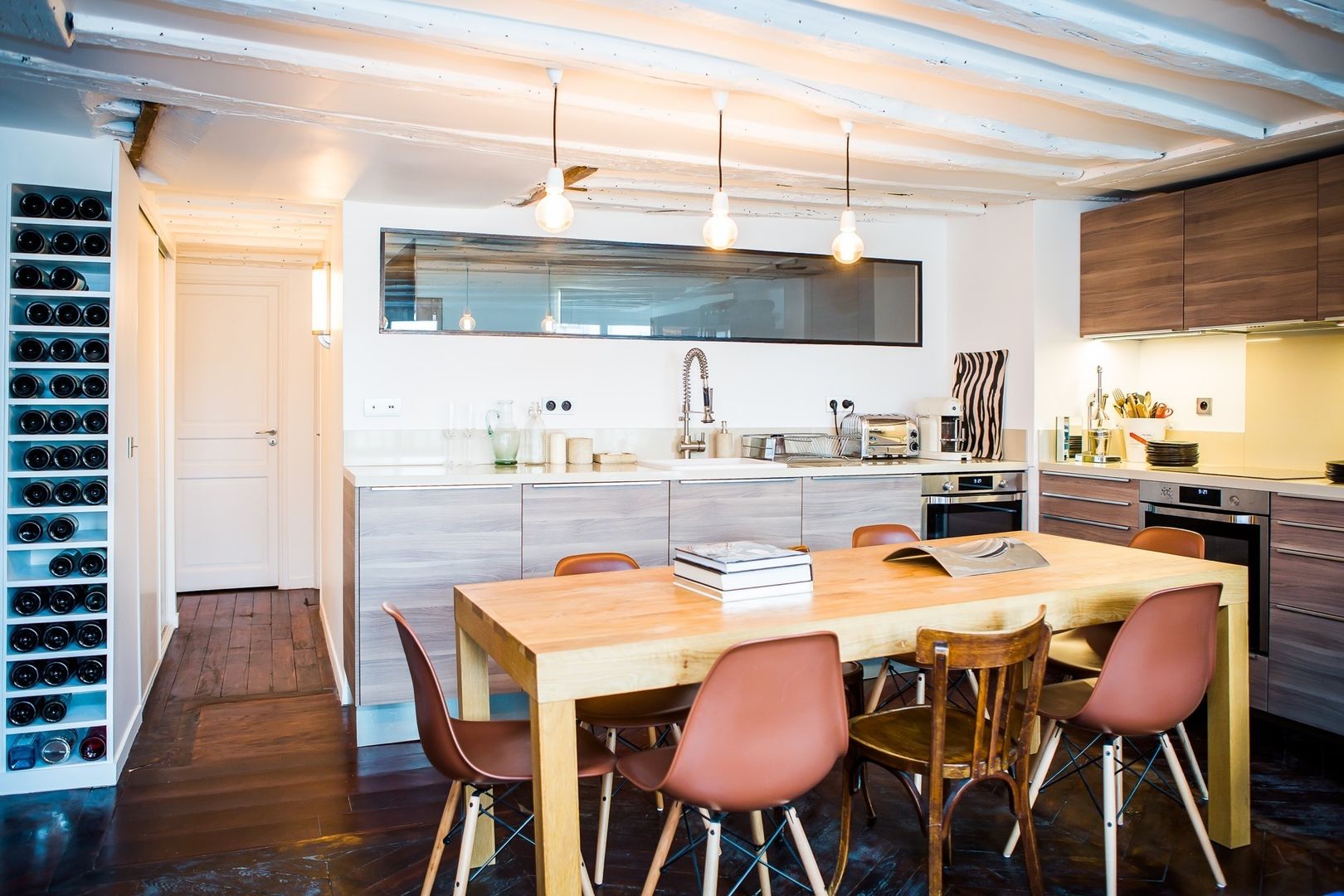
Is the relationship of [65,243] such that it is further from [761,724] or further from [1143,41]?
[1143,41]

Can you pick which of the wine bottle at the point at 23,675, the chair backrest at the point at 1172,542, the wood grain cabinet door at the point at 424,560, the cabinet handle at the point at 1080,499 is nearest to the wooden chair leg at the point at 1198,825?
the chair backrest at the point at 1172,542

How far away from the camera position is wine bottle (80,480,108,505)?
3.35 m

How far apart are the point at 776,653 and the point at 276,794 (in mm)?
2222

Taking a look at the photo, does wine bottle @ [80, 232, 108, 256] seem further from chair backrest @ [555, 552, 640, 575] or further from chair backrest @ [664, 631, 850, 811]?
chair backrest @ [664, 631, 850, 811]

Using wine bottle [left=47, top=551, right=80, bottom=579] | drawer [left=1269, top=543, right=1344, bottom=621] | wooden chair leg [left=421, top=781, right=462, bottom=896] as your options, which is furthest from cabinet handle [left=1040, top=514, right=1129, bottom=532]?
wine bottle [left=47, top=551, right=80, bottom=579]

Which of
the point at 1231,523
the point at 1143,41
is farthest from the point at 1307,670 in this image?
the point at 1143,41

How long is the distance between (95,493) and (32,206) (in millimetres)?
1026

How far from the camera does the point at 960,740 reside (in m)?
2.43

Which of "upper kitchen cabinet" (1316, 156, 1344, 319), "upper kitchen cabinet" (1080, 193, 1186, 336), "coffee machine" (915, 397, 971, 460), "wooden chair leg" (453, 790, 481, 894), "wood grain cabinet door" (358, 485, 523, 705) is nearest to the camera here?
"wooden chair leg" (453, 790, 481, 894)

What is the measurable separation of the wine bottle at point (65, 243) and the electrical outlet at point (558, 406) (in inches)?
83.4

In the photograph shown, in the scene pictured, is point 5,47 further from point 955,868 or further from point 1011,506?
point 1011,506

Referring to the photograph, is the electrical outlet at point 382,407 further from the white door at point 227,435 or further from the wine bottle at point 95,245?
the white door at point 227,435

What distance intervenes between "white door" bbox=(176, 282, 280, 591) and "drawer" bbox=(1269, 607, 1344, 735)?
6203mm

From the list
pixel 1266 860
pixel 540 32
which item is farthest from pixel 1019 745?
pixel 540 32
